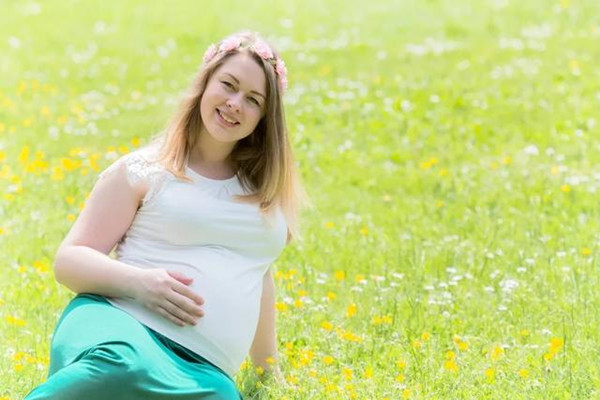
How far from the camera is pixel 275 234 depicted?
3.93 meters

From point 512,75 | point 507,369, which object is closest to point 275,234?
point 507,369

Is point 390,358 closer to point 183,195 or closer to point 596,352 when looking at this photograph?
point 596,352

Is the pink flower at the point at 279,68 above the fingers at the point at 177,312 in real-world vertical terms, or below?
above

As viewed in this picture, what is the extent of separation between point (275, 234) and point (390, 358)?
766 millimetres

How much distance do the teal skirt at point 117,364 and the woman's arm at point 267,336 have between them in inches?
20.8

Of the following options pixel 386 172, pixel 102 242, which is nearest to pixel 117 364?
pixel 102 242

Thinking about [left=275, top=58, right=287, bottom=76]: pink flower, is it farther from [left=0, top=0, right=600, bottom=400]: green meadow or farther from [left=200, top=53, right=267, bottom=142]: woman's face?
[left=0, top=0, right=600, bottom=400]: green meadow

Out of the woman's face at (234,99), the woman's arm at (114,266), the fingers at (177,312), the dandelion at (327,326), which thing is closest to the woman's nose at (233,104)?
the woman's face at (234,99)

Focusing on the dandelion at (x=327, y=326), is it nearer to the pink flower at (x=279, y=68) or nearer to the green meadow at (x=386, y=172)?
the green meadow at (x=386, y=172)

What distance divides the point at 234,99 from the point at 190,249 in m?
0.55

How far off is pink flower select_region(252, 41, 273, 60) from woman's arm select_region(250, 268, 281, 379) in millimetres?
813

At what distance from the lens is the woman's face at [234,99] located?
3.87 metres

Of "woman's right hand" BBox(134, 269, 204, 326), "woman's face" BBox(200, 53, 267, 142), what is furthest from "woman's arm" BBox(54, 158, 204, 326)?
"woman's face" BBox(200, 53, 267, 142)

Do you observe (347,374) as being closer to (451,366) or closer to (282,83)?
(451,366)
